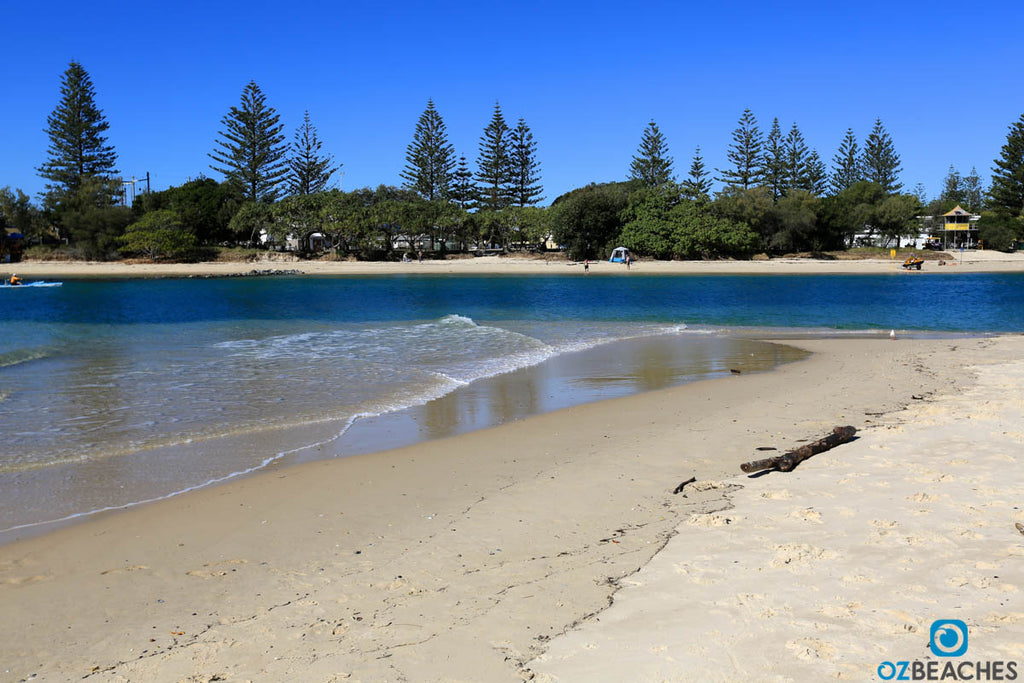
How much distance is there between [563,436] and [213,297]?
91.5 feet

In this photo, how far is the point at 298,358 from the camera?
40.9ft

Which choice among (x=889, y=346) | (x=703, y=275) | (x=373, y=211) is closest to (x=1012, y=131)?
(x=703, y=275)

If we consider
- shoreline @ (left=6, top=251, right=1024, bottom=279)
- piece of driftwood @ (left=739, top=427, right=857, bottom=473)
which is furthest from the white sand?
shoreline @ (left=6, top=251, right=1024, bottom=279)

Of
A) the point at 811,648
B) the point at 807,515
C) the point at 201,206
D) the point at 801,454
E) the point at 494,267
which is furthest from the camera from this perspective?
the point at 201,206

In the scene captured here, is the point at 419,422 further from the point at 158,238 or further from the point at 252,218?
the point at 252,218

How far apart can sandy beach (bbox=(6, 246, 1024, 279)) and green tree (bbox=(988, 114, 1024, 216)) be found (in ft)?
33.4

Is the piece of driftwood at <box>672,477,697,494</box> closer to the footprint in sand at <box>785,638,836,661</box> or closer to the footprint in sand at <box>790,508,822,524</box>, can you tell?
the footprint in sand at <box>790,508,822,524</box>

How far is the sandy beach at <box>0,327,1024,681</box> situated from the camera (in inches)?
110

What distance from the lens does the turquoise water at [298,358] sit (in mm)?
6363

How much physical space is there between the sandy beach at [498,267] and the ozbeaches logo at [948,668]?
4266 centimetres

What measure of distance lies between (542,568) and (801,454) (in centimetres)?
269

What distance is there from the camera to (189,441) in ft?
Answer: 22.4

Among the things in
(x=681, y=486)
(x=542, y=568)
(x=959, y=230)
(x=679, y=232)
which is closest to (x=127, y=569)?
(x=542, y=568)

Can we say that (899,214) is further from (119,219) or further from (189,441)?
(189,441)
